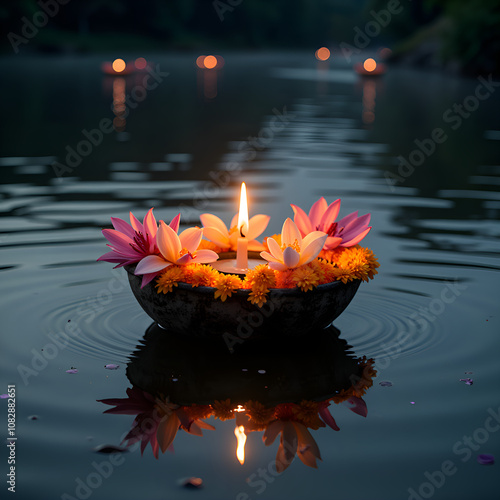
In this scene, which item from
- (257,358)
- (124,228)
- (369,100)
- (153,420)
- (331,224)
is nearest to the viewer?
(153,420)

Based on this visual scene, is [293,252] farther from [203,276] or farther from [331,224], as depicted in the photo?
[331,224]

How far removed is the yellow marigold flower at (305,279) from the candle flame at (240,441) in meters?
1.01

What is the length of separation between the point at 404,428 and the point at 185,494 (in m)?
1.38

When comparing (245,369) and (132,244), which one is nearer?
(245,369)

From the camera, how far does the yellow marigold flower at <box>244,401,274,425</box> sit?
4.34m

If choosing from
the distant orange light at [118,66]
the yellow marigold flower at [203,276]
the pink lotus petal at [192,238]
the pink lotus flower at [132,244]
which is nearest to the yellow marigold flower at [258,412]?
the yellow marigold flower at [203,276]

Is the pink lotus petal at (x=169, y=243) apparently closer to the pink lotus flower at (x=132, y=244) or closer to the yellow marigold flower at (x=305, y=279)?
the pink lotus flower at (x=132, y=244)

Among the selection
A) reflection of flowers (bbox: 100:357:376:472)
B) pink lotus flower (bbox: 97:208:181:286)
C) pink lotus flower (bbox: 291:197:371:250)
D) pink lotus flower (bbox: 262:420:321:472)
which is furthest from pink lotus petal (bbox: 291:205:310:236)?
pink lotus flower (bbox: 262:420:321:472)

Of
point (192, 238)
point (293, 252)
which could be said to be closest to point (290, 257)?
point (293, 252)

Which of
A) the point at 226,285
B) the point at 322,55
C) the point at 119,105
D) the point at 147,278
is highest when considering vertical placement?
the point at 322,55

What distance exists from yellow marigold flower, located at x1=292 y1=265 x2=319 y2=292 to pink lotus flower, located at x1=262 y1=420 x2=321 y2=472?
891mm

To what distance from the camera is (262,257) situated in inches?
207

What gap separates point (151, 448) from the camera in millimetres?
4008

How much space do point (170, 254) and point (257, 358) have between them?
3.08 feet
